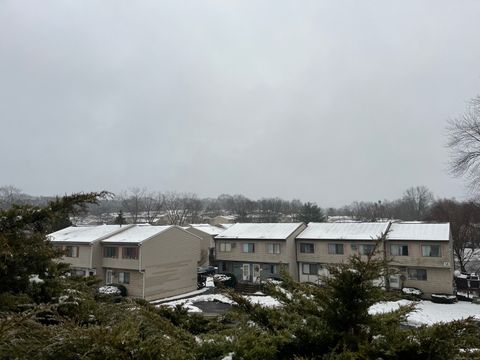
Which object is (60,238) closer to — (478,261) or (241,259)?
→ (241,259)

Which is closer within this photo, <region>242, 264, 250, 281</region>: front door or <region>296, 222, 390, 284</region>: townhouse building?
<region>296, 222, 390, 284</region>: townhouse building

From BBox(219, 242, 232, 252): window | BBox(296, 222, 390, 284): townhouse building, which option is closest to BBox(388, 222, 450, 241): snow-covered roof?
BBox(296, 222, 390, 284): townhouse building

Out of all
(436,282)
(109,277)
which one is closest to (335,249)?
(436,282)

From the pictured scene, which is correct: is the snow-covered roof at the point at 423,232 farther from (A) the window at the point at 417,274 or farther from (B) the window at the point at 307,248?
(B) the window at the point at 307,248

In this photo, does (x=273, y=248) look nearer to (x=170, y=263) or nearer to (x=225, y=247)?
(x=225, y=247)

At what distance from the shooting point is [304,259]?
112 feet

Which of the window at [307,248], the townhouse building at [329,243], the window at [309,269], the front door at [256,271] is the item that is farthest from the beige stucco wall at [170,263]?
the window at [309,269]

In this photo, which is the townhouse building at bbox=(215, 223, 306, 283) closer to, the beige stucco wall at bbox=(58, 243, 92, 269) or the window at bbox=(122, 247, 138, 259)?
the window at bbox=(122, 247, 138, 259)

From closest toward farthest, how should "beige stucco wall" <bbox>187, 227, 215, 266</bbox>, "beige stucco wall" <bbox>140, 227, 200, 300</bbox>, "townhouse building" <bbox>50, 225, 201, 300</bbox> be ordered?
"townhouse building" <bbox>50, 225, 201, 300</bbox> < "beige stucco wall" <bbox>140, 227, 200, 300</bbox> < "beige stucco wall" <bbox>187, 227, 215, 266</bbox>

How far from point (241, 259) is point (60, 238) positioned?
17590 mm

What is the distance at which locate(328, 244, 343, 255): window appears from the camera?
32250mm

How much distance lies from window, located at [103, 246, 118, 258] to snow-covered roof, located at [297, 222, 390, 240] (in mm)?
17102

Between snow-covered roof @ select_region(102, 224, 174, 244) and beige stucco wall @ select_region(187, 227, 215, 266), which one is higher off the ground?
snow-covered roof @ select_region(102, 224, 174, 244)

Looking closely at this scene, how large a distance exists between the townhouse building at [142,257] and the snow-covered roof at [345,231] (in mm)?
11193
